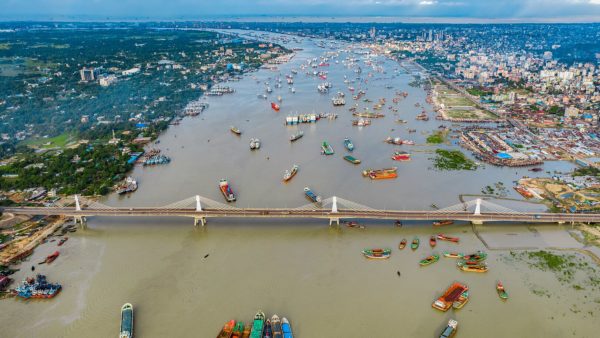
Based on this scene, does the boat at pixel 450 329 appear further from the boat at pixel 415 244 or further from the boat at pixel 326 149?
the boat at pixel 326 149

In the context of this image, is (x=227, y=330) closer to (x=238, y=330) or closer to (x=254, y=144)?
(x=238, y=330)

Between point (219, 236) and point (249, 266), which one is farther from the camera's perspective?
point (219, 236)

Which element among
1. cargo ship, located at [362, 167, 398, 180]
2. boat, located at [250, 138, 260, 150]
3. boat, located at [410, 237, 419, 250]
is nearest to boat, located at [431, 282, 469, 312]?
boat, located at [410, 237, 419, 250]

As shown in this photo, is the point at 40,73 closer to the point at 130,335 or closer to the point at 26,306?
the point at 26,306

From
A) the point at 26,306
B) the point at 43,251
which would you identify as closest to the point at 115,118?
the point at 43,251

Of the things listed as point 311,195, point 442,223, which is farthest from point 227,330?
point 442,223

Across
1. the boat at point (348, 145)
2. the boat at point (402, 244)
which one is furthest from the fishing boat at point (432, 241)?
the boat at point (348, 145)

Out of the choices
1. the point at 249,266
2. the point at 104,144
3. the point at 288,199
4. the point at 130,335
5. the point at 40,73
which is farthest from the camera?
the point at 40,73
